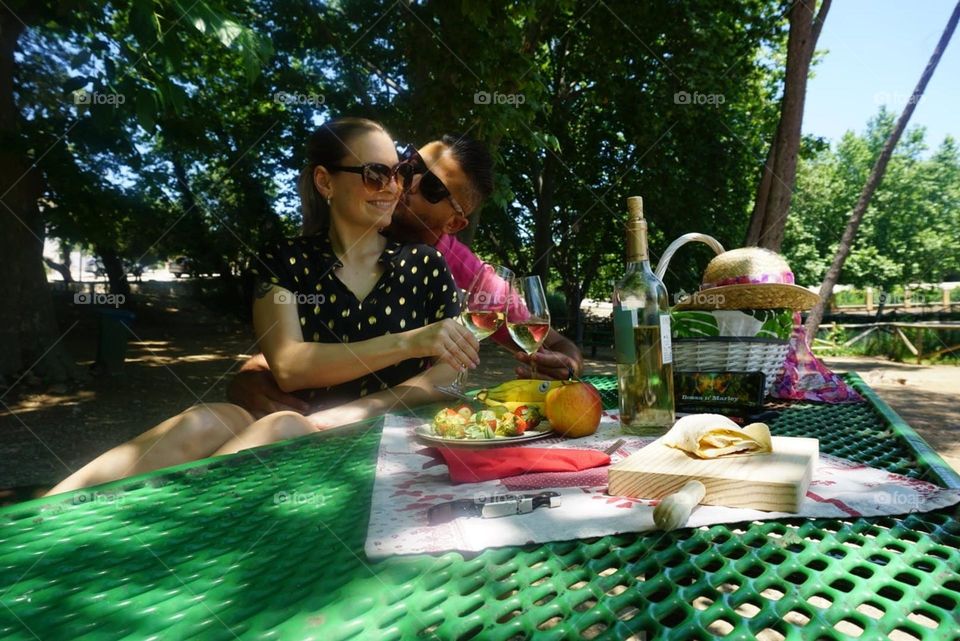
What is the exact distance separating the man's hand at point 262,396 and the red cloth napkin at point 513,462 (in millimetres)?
1262

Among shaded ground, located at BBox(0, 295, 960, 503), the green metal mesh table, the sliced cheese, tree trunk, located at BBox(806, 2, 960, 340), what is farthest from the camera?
tree trunk, located at BBox(806, 2, 960, 340)

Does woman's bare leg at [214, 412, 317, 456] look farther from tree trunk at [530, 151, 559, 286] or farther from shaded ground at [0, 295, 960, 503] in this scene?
tree trunk at [530, 151, 559, 286]

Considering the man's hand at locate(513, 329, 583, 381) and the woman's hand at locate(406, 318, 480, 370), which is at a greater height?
the woman's hand at locate(406, 318, 480, 370)

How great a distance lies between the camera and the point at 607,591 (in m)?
0.70

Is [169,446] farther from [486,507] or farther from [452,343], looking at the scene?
[486,507]

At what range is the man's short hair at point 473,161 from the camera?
318 cm

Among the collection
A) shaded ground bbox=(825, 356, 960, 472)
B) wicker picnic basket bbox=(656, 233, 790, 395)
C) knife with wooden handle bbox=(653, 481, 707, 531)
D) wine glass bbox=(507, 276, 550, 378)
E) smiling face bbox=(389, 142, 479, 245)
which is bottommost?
shaded ground bbox=(825, 356, 960, 472)

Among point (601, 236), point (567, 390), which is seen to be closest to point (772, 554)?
point (567, 390)

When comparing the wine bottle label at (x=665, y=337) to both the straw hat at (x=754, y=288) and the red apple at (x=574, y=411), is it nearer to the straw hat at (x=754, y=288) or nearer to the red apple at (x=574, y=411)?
the red apple at (x=574, y=411)

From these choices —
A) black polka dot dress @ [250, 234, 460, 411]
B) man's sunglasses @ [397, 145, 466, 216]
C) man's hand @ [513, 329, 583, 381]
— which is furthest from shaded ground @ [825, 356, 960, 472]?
black polka dot dress @ [250, 234, 460, 411]

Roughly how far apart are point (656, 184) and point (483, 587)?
1614 centimetres

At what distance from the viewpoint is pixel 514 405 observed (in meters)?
1.71

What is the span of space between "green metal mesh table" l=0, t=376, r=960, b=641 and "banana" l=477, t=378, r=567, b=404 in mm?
791

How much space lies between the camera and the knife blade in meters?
0.91
